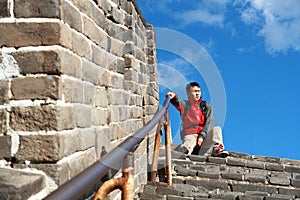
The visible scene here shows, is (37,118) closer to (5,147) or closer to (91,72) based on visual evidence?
(5,147)

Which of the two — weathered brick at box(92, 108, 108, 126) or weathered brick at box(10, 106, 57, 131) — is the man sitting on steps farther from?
weathered brick at box(10, 106, 57, 131)

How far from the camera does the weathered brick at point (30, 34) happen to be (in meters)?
2.06

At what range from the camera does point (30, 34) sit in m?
2.07

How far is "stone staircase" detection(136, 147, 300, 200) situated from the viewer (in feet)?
14.5

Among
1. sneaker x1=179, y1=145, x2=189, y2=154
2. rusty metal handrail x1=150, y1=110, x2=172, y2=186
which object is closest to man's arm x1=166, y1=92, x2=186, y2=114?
sneaker x1=179, y1=145, x2=189, y2=154

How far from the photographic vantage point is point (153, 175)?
471 cm

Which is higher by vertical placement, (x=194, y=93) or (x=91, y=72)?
(x=194, y=93)

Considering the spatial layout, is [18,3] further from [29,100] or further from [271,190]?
[271,190]

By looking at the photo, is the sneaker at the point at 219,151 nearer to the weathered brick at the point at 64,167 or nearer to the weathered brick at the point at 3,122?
the weathered brick at the point at 64,167

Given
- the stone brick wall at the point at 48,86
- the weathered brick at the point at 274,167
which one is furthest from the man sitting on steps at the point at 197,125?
the stone brick wall at the point at 48,86

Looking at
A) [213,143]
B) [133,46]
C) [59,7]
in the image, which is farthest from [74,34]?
[213,143]

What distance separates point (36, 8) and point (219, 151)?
4.09 meters

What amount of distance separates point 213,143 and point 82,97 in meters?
3.77

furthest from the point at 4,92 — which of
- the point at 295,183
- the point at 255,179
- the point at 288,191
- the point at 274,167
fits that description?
the point at 274,167
